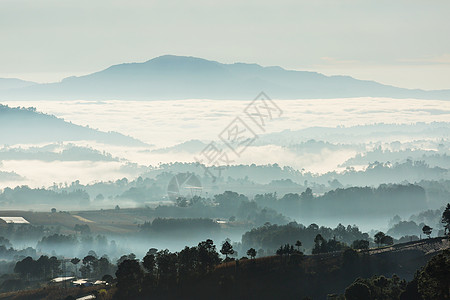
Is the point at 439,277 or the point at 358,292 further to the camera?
the point at 358,292

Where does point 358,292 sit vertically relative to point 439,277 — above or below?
below

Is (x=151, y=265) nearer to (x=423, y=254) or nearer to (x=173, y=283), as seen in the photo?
(x=173, y=283)

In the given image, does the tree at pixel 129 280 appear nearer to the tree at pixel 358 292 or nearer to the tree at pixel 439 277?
the tree at pixel 358 292

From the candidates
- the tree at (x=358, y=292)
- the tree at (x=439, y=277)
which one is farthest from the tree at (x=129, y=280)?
the tree at (x=439, y=277)

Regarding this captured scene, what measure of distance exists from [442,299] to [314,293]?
64892mm

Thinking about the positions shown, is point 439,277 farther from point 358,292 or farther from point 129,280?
point 129,280

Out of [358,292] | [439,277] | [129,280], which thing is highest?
[439,277]

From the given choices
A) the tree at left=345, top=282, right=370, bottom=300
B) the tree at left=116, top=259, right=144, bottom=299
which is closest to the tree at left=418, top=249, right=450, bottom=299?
the tree at left=345, top=282, right=370, bottom=300

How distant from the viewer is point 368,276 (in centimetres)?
16975

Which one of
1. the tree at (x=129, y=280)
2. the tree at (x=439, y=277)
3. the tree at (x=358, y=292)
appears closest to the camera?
the tree at (x=439, y=277)

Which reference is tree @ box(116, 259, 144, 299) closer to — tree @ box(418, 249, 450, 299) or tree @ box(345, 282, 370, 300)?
tree @ box(345, 282, 370, 300)

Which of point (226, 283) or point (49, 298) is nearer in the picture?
point (226, 283)

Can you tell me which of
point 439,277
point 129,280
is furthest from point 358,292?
point 129,280

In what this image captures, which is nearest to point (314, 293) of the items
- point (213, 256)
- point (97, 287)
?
point (213, 256)
